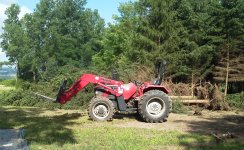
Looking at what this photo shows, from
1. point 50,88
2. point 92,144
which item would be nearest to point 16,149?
point 92,144

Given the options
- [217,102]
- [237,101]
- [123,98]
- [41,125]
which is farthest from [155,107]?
[237,101]

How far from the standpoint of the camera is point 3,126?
12484 mm

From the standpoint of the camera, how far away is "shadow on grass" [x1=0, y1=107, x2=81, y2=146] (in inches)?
410

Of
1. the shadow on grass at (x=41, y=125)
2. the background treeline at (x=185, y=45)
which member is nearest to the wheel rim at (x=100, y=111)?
the shadow on grass at (x=41, y=125)

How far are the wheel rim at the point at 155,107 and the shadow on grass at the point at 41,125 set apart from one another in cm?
276

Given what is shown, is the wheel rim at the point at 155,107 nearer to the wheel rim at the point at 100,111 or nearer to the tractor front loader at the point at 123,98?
the tractor front loader at the point at 123,98

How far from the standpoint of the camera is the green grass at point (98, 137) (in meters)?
9.79

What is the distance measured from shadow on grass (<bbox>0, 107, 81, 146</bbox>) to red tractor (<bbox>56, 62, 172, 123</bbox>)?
0.95m

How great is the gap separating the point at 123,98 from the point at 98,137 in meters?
3.60

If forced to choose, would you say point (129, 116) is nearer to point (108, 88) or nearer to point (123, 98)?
point (123, 98)

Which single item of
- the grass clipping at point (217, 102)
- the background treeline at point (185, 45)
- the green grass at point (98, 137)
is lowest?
the green grass at point (98, 137)

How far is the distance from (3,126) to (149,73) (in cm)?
1033

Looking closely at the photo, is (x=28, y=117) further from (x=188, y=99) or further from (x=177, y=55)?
(x=177, y=55)

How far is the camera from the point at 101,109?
1366 centimetres
